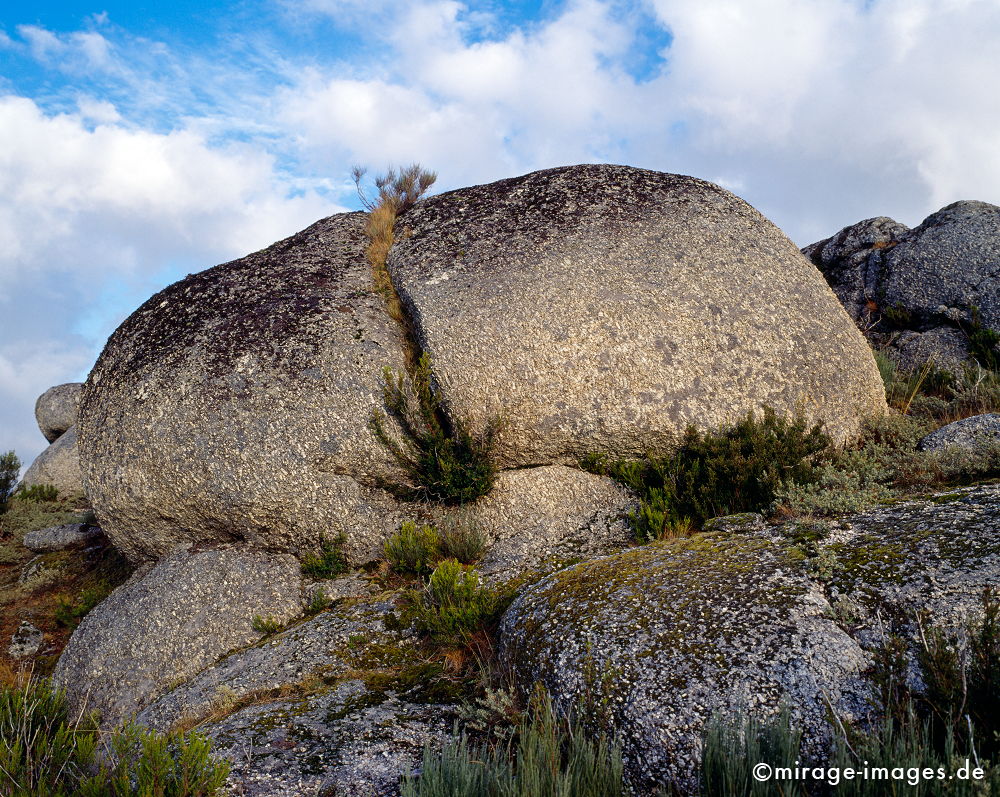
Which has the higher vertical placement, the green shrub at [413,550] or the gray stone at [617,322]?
the gray stone at [617,322]

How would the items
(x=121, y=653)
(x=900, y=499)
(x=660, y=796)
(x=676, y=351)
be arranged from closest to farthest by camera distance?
(x=660, y=796) < (x=900, y=499) < (x=121, y=653) < (x=676, y=351)

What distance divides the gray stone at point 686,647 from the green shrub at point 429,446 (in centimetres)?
229

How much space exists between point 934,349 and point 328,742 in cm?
1128

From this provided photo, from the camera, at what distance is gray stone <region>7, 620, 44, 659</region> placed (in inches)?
342

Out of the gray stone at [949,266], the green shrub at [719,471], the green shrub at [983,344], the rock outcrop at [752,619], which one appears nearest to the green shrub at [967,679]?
the rock outcrop at [752,619]

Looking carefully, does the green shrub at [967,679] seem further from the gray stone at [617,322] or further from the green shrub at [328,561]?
the green shrub at [328,561]

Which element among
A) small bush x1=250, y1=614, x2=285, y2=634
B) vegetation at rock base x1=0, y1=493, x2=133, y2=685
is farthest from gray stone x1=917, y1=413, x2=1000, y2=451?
vegetation at rock base x1=0, y1=493, x2=133, y2=685

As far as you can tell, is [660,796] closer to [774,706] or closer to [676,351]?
[774,706]

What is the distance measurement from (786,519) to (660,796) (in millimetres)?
3093

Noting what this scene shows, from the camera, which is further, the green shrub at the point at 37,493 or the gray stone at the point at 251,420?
the green shrub at the point at 37,493

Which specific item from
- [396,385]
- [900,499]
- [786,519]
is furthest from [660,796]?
[396,385]

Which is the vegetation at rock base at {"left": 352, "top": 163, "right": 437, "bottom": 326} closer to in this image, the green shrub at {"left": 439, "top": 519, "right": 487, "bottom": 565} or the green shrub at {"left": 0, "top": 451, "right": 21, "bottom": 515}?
the green shrub at {"left": 439, "top": 519, "right": 487, "bottom": 565}

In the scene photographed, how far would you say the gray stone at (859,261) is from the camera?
13.2m

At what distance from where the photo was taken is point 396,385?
7.86m
